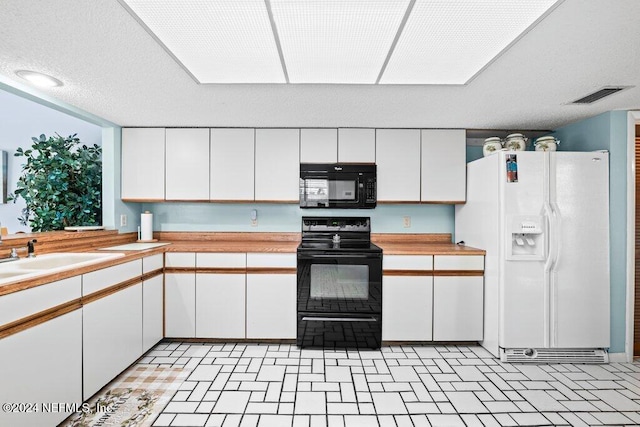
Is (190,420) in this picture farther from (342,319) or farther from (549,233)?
(549,233)

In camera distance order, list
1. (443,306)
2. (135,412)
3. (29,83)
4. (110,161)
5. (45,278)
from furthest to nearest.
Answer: (110,161) → (443,306) → (29,83) → (135,412) → (45,278)

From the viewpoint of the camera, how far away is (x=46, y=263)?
225 centimetres

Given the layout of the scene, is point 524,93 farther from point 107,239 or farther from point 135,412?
point 107,239

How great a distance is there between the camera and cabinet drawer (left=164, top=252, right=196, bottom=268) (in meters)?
2.88

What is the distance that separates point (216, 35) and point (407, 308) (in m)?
2.50

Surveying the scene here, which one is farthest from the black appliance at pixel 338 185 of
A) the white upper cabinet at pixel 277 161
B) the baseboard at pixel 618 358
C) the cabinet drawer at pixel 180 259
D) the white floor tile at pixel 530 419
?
the baseboard at pixel 618 358

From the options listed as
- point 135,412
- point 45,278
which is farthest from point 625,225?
point 45,278

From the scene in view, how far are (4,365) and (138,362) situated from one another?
1.27 metres

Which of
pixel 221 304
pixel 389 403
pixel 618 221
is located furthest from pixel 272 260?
pixel 618 221

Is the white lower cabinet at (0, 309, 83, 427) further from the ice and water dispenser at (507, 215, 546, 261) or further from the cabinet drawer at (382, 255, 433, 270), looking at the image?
the ice and water dispenser at (507, 215, 546, 261)

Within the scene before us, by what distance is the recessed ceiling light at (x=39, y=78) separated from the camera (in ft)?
6.49

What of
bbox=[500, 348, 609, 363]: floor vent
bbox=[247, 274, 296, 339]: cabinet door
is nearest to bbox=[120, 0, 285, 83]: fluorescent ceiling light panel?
bbox=[247, 274, 296, 339]: cabinet door

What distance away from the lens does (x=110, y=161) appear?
3137 millimetres

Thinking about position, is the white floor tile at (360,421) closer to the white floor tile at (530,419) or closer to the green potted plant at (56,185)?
the white floor tile at (530,419)
